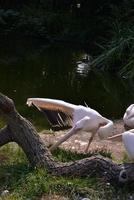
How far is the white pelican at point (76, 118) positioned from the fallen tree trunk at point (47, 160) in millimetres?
423

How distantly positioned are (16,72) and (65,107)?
8.09 metres

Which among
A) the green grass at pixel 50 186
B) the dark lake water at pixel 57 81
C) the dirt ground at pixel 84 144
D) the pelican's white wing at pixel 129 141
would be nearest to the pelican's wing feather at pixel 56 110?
the dirt ground at pixel 84 144

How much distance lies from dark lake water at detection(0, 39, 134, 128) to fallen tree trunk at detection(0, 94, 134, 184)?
3.15 meters

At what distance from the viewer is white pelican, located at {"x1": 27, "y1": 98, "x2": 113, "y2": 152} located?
18.1ft

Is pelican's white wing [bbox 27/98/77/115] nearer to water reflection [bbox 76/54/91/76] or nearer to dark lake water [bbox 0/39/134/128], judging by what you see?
dark lake water [bbox 0/39/134/128]

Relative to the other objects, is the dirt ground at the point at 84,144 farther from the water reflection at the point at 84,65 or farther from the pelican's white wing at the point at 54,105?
→ the water reflection at the point at 84,65

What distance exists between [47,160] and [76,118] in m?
0.78

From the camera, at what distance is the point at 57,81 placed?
512 inches

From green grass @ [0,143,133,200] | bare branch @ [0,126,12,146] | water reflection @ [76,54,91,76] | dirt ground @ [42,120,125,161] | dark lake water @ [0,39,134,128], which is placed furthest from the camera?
water reflection @ [76,54,91,76]

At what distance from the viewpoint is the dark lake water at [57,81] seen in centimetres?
1067

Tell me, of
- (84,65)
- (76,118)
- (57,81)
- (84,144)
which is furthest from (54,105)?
(84,65)

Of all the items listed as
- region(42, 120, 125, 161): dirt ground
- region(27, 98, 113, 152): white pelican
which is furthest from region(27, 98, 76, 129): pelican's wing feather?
region(42, 120, 125, 161): dirt ground

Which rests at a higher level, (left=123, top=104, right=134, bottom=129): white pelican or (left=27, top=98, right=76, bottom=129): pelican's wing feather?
(left=27, top=98, right=76, bottom=129): pelican's wing feather

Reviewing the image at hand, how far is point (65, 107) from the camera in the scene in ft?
19.2
